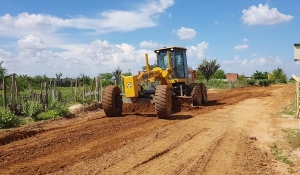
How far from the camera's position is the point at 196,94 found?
624 inches

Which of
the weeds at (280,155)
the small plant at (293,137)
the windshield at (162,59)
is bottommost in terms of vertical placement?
the weeds at (280,155)

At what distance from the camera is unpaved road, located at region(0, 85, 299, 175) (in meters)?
6.20

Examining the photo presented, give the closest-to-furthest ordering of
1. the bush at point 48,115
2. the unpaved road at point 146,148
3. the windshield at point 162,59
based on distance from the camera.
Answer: the unpaved road at point 146,148, the bush at point 48,115, the windshield at point 162,59

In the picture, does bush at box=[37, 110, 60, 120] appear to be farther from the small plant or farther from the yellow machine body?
the small plant

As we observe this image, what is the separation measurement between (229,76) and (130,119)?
6299 centimetres

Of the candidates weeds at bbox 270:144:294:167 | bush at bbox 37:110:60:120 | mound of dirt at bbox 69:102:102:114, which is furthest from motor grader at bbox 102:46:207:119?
weeds at bbox 270:144:294:167

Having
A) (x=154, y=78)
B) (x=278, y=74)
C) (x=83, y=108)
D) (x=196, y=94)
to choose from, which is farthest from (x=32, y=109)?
(x=278, y=74)

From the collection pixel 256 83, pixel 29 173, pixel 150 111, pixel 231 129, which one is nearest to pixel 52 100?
pixel 150 111

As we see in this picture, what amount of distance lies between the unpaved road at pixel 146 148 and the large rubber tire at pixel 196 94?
3550mm

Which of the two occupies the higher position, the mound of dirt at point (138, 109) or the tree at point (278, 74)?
the tree at point (278, 74)

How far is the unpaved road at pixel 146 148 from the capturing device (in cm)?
620

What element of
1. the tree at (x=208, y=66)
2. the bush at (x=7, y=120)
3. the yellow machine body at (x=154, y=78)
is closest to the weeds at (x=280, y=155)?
the yellow machine body at (x=154, y=78)

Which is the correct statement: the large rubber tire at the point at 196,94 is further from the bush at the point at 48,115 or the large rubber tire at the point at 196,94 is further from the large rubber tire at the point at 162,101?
the bush at the point at 48,115

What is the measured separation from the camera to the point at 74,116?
1424 cm
